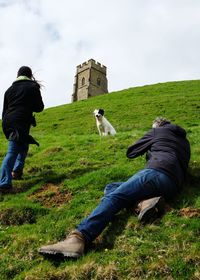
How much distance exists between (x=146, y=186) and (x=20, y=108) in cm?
492

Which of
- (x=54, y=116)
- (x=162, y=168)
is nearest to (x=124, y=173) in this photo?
(x=162, y=168)

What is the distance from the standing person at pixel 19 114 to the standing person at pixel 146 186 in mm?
3142

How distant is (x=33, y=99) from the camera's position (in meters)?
12.1

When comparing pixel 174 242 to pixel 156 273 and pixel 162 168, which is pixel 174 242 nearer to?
pixel 156 273

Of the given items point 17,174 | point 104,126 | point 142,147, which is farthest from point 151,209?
point 104,126

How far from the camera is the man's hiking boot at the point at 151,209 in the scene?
8.18 meters

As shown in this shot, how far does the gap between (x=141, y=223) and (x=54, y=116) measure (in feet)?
102

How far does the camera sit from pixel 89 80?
99.7 m

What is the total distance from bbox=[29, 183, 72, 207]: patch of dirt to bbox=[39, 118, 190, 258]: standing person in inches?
62.6

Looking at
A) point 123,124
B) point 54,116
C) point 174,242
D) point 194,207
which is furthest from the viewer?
point 54,116

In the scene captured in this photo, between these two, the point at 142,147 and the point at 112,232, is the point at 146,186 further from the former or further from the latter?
the point at 142,147

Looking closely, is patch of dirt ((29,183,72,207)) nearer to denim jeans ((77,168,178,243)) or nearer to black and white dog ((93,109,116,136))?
denim jeans ((77,168,178,243))

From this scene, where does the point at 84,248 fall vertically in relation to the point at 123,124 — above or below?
below

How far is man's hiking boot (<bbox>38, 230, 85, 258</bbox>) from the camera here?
7.30 metres
